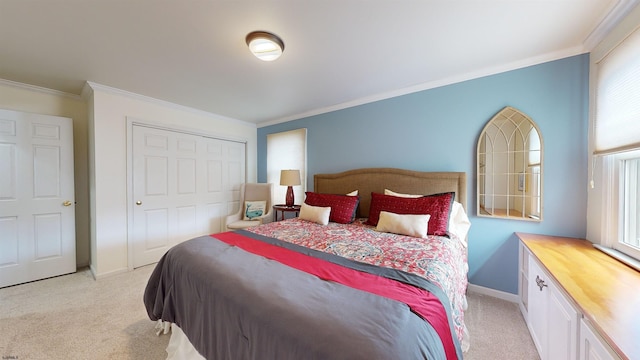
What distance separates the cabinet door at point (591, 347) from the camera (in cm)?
83

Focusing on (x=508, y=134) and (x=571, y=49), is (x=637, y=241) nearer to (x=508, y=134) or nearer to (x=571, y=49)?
(x=508, y=134)

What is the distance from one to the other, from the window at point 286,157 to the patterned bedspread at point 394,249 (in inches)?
56.8

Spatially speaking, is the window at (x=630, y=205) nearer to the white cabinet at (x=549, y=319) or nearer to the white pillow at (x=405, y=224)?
the white cabinet at (x=549, y=319)

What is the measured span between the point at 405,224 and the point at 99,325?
2776 mm

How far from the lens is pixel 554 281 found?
1.28 m

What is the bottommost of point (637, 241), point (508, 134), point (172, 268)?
point (172, 268)

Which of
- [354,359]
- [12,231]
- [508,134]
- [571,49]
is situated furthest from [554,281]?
[12,231]

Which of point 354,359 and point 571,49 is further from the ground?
point 571,49

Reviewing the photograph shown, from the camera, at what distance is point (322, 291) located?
105cm

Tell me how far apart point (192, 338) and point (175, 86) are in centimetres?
270

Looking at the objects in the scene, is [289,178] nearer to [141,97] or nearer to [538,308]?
[141,97]

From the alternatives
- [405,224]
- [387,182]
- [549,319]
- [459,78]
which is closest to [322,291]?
[405,224]

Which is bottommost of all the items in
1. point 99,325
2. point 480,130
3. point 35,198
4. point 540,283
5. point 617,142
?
point 99,325

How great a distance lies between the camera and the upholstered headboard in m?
2.44
